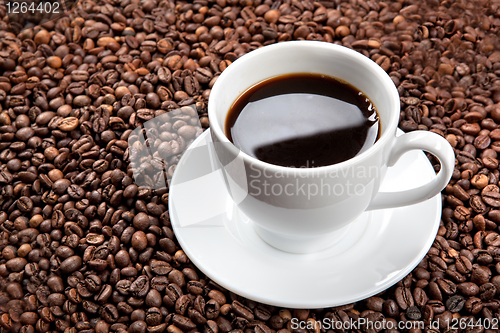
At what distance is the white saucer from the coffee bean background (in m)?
0.14

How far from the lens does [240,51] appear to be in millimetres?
1754

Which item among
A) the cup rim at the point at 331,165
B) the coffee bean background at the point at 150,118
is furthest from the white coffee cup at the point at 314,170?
the coffee bean background at the point at 150,118

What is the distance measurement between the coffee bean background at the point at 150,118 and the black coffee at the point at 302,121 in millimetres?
455

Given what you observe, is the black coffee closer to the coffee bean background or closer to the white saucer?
the white saucer

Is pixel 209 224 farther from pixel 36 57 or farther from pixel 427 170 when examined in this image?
pixel 36 57

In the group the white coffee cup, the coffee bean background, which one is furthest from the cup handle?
the coffee bean background

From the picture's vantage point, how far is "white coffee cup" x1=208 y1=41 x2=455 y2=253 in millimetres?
844

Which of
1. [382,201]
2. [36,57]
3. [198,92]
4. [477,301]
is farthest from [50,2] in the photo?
[477,301]

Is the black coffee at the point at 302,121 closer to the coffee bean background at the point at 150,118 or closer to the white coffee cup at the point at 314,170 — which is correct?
the white coffee cup at the point at 314,170

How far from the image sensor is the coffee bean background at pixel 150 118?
45.8 inches

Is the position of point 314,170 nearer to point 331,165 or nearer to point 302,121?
point 331,165

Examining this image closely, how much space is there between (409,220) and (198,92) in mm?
945

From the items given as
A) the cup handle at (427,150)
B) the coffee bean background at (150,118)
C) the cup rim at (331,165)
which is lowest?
the coffee bean background at (150,118)

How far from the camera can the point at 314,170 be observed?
0.81 m
